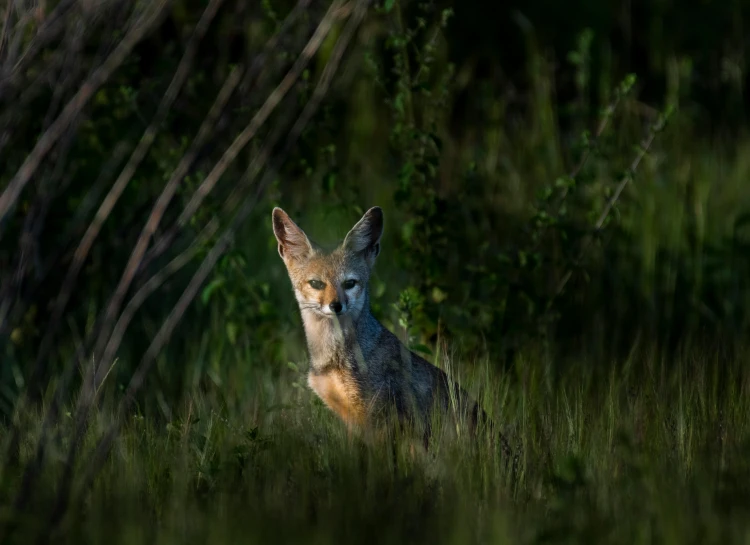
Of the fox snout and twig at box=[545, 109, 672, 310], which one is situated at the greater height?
twig at box=[545, 109, 672, 310]

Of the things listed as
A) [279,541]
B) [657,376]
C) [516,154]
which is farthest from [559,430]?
[516,154]

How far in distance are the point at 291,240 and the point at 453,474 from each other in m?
1.76

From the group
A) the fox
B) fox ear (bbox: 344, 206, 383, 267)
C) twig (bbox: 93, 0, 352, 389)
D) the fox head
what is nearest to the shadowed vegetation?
twig (bbox: 93, 0, 352, 389)

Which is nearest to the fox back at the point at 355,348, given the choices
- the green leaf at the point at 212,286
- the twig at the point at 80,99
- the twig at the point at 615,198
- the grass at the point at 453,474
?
the grass at the point at 453,474

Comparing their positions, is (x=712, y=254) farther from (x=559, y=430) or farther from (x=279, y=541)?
(x=279, y=541)

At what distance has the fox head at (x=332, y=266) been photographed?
4.61m

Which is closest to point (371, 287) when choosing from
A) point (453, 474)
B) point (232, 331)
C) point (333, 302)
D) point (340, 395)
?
point (232, 331)

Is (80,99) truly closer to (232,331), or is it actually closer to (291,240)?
(291,240)

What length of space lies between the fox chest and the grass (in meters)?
0.07

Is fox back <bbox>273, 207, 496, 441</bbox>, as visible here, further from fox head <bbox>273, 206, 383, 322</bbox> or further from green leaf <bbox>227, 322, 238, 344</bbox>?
green leaf <bbox>227, 322, 238, 344</bbox>

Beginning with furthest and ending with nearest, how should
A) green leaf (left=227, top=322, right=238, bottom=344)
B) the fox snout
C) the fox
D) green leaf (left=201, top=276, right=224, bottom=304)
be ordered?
green leaf (left=227, top=322, right=238, bottom=344) → green leaf (left=201, top=276, right=224, bottom=304) → the fox snout → the fox

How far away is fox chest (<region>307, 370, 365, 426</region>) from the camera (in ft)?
14.4

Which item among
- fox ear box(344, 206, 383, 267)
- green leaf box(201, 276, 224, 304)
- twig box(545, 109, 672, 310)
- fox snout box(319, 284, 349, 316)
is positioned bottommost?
fox snout box(319, 284, 349, 316)

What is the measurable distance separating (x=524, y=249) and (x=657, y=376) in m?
1.14
